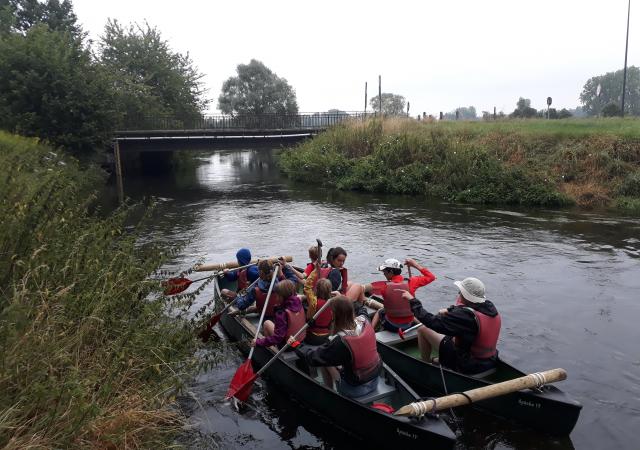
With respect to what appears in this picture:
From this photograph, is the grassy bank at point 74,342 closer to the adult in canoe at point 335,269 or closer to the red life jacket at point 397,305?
the adult in canoe at point 335,269

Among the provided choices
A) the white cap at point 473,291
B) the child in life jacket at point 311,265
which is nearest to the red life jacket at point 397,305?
the white cap at point 473,291

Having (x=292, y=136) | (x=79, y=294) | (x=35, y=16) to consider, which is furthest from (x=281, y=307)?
(x=35, y=16)

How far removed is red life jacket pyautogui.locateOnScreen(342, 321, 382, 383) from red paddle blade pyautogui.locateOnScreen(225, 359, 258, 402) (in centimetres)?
168

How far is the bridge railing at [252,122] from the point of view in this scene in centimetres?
3328

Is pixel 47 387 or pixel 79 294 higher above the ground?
pixel 79 294

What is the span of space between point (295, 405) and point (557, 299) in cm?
699

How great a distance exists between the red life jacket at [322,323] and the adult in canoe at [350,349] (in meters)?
1.31

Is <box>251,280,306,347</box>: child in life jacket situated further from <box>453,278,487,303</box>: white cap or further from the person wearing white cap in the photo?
<box>453,278,487,303</box>: white cap

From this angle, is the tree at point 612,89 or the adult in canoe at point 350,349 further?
the tree at point 612,89

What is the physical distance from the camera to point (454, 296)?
37.3 ft

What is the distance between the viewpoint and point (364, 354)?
19.3ft

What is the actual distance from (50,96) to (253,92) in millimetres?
37513

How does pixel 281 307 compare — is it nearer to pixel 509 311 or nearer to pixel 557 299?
pixel 509 311

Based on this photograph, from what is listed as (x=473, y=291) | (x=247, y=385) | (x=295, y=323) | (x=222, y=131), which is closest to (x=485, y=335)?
(x=473, y=291)
